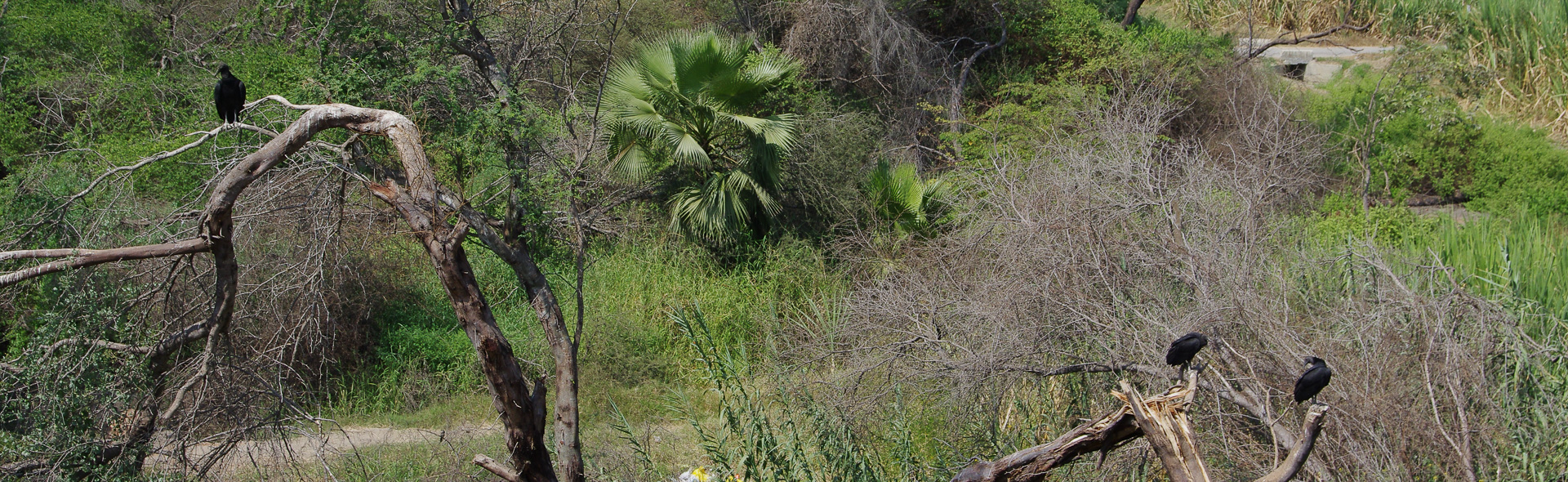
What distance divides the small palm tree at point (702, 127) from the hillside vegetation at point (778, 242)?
0.04m

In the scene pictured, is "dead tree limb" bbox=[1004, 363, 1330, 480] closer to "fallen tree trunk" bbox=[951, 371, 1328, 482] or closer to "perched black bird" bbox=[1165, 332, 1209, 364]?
"perched black bird" bbox=[1165, 332, 1209, 364]

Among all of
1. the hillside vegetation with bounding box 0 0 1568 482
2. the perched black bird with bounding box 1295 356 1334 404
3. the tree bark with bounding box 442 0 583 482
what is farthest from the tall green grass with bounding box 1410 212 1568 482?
the tree bark with bounding box 442 0 583 482

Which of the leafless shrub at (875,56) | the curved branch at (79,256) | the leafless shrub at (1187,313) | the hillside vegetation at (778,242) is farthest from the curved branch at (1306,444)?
the leafless shrub at (875,56)

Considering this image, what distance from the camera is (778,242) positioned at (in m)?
10.2

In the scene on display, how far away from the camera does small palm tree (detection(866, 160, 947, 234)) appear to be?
9609 millimetres

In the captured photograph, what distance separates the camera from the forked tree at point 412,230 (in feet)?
12.2

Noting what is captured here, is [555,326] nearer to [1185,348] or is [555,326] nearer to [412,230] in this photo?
[412,230]

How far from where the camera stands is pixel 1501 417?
4.73 metres

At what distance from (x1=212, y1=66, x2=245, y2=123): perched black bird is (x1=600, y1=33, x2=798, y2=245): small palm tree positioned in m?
4.47

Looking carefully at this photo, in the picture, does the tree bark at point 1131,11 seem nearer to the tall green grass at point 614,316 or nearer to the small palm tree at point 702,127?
the small palm tree at point 702,127

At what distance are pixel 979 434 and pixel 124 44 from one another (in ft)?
37.4

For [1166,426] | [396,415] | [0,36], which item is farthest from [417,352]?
[1166,426]

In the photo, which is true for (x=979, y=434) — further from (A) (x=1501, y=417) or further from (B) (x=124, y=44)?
(B) (x=124, y=44)

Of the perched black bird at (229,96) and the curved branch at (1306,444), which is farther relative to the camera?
the perched black bird at (229,96)
